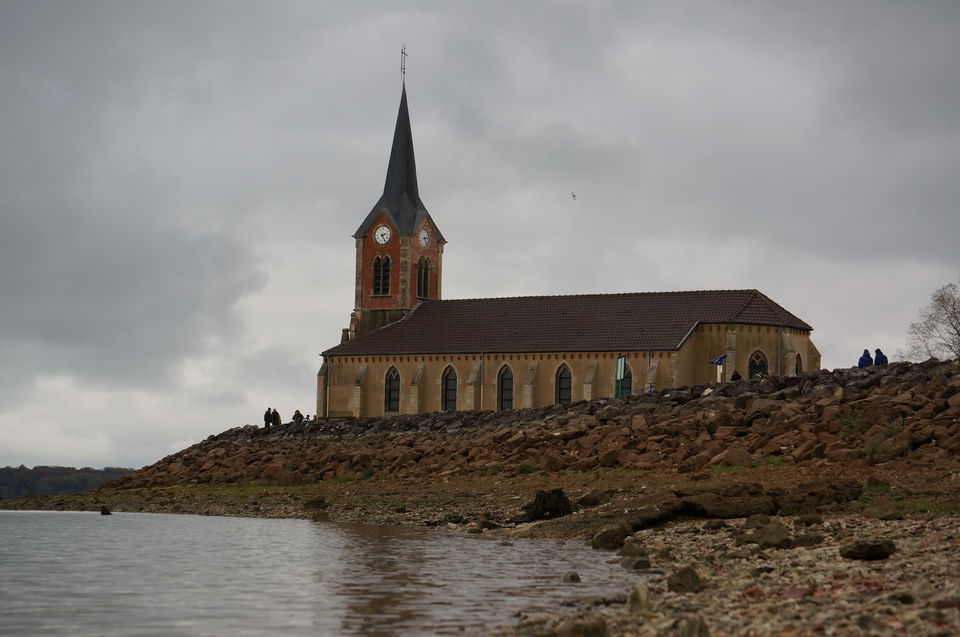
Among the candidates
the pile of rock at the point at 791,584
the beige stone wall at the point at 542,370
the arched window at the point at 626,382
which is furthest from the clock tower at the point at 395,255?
the pile of rock at the point at 791,584

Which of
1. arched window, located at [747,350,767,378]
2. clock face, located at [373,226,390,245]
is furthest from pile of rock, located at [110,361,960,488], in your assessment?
clock face, located at [373,226,390,245]

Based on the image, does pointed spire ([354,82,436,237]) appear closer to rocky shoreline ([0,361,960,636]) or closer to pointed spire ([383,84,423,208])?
pointed spire ([383,84,423,208])

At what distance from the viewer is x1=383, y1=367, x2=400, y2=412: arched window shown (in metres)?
70.4

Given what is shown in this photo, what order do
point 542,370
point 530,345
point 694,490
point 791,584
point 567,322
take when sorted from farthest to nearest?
point 567,322, point 530,345, point 542,370, point 694,490, point 791,584

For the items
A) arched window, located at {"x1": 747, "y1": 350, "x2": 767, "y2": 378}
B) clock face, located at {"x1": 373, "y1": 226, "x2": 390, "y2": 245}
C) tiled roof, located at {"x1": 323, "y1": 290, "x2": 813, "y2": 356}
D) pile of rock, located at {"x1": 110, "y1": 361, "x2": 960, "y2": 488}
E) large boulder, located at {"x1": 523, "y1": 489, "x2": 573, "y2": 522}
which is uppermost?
clock face, located at {"x1": 373, "y1": 226, "x2": 390, "y2": 245}

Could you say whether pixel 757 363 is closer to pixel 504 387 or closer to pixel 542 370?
pixel 542 370

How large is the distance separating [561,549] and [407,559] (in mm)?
2659

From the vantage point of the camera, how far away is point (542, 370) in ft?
216

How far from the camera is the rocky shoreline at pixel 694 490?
12.6m

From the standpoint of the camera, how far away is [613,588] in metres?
15.8

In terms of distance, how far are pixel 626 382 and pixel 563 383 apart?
3.58m

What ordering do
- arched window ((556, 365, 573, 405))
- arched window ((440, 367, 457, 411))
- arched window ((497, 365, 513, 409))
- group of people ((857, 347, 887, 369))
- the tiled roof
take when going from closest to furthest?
group of people ((857, 347, 887, 369)) → the tiled roof → arched window ((556, 365, 573, 405)) → arched window ((497, 365, 513, 409)) → arched window ((440, 367, 457, 411))

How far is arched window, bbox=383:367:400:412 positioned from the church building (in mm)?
57

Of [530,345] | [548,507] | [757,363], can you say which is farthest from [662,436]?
[530,345]
